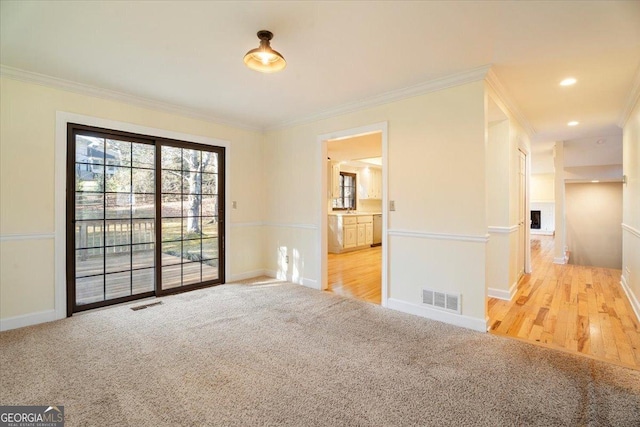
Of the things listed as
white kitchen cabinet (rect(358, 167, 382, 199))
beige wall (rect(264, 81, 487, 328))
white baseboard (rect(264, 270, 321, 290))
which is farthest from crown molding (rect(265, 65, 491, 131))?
white kitchen cabinet (rect(358, 167, 382, 199))

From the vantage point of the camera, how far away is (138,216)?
Answer: 12.7 ft

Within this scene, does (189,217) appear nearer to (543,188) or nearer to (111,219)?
(111,219)

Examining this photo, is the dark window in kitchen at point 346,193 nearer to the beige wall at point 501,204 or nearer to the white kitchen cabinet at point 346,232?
the white kitchen cabinet at point 346,232

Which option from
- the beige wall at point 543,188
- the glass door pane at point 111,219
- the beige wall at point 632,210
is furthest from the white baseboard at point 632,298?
the beige wall at point 543,188

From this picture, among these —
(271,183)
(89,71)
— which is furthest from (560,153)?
(89,71)

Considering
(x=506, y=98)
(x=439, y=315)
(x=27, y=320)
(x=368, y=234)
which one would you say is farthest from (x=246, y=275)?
(x=506, y=98)

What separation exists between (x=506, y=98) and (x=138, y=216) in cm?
488

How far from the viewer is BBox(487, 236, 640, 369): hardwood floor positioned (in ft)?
8.70

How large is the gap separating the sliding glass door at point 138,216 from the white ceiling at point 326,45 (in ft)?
2.69

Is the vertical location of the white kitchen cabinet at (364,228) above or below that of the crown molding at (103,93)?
below

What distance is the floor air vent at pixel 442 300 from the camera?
10.2ft

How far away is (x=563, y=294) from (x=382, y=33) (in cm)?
430

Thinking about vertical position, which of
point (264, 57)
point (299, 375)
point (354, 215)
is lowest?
point (299, 375)

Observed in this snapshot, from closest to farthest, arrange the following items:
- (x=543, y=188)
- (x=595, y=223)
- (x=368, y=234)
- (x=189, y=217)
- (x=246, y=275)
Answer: (x=189, y=217)
(x=246, y=275)
(x=595, y=223)
(x=368, y=234)
(x=543, y=188)
